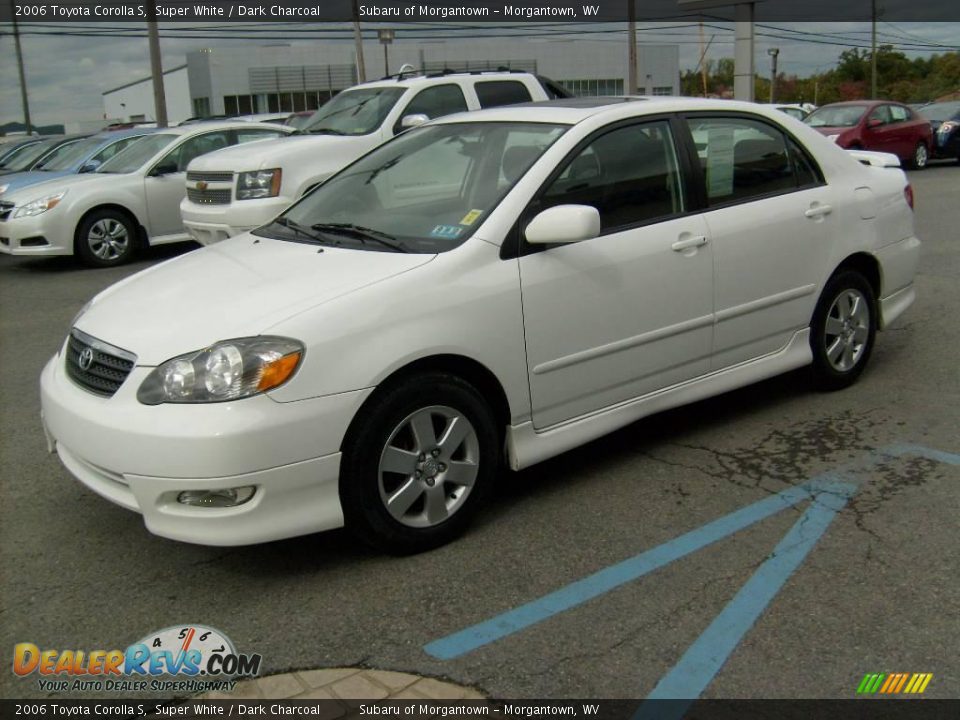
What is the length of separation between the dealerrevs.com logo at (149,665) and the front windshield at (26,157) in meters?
16.1

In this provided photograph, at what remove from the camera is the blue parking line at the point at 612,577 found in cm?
325

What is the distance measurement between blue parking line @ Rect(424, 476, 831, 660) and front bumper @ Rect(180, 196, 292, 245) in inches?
255

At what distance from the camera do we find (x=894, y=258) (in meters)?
5.83

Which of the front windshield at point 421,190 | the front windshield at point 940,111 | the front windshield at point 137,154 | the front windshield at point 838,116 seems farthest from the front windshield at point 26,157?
the front windshield at point 940,111

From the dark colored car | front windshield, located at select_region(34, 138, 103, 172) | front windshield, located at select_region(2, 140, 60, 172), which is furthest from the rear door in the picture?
the dark colored car

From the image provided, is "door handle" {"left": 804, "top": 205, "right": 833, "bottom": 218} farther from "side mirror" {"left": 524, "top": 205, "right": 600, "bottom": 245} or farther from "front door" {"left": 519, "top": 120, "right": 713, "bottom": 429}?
"side mirror" {"left": 524, "top": 205, "right": 600, "bottom": 245}

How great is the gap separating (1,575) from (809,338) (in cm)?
408

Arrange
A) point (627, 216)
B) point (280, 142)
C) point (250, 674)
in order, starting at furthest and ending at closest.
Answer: point (280, 142) → point (627, 216) → point (250, 674)

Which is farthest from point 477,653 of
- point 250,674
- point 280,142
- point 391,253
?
point 280,142

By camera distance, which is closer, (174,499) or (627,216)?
(174,499)

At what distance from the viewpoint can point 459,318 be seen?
3.86 m

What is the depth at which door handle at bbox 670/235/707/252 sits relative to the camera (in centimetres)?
461

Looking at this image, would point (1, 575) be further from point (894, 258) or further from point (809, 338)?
point (894, 258)

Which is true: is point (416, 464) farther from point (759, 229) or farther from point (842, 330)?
point (842, 330)
